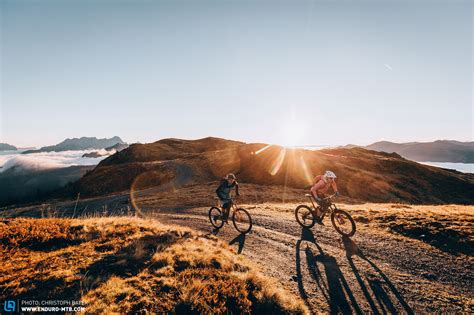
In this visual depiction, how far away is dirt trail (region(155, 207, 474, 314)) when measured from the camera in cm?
642

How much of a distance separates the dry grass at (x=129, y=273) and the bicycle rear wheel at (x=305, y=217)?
5.55 m

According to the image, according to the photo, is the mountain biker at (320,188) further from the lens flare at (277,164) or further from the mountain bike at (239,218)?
the lens flare at (277,164)

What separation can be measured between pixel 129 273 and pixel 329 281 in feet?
20.9

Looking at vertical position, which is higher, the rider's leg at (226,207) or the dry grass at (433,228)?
the rider's leg at (226,207)

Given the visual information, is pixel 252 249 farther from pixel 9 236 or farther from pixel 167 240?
pixel 9 236

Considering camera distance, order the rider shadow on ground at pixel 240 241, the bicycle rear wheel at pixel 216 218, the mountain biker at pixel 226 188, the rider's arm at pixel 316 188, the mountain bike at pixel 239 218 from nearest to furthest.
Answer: the rider shadow on ground at pixel 240 241 → the rider's arm at pixel 316 188 → the mountain biker at pixel 226 188 → the mountain bike at pixel 239 218 → the bicycle rear wheel at pixel 216 218

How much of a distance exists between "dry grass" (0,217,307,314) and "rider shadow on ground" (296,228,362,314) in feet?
3.58

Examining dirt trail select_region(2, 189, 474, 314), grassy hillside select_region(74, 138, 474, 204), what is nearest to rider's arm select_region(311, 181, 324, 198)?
dirt trail select_region(2, 189, 474, 314)

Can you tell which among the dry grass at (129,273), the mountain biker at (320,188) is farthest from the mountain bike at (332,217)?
the dry grass at (129,273)

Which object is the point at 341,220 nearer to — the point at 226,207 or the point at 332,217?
the point at 332,217

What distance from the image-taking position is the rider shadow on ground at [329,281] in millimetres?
6333

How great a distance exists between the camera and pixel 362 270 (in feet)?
27.1

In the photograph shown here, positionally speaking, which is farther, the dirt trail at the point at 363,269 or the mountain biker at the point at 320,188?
the mountain biker at the point at 320,188

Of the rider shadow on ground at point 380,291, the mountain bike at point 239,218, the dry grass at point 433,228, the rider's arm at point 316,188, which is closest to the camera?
the rider shadow on ground at point 380,291
